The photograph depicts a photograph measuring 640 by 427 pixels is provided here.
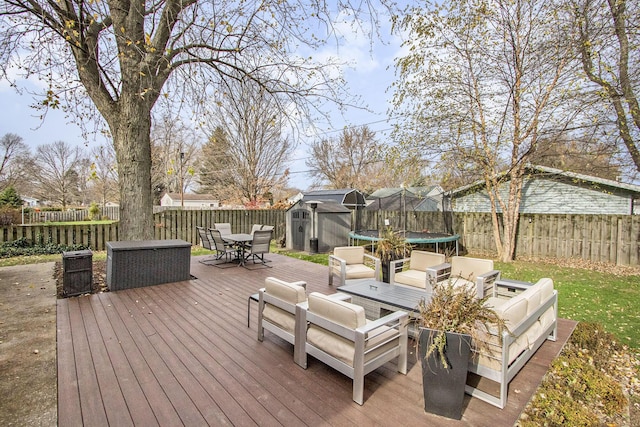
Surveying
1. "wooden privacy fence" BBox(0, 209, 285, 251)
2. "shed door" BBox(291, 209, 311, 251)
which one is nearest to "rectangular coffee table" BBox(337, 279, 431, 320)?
"shed door" BBox(291, 209, 311, 251)

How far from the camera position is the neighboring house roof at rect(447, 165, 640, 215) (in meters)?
10.1

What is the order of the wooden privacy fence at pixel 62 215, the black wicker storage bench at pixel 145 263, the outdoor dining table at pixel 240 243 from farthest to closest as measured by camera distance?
the wooden privacy fence at pixel 62 215 < the outdoor dining table at pixel 240 243 < the black wicker storage bench at pixel 145 263

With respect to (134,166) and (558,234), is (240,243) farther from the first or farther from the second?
(558,234)

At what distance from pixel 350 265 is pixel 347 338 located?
2.91 metres

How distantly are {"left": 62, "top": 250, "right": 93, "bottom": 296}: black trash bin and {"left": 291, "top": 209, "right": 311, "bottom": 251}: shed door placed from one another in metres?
6.42

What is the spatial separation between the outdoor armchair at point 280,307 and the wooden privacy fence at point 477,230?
8923 mm

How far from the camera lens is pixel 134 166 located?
5758 millimetres

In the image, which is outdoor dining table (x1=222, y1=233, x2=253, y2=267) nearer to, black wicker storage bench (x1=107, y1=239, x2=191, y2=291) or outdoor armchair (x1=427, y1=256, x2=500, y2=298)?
black wicker storage bench (x1=107, y1=239, x2=191, y2=291)

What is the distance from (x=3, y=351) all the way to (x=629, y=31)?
11.5 metres

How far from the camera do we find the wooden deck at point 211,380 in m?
2.00

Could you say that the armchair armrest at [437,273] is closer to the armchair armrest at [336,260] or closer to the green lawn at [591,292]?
the armchair armrest at [336,260]

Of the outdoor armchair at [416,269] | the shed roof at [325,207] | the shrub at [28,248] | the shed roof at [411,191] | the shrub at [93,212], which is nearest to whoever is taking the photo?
the outdoor armchair at [416,269]

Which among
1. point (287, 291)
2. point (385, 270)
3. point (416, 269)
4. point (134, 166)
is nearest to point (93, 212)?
point (134, 166)

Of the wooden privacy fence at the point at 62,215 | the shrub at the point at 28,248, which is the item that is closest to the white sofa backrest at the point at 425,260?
the shrub at the point at 28,248
